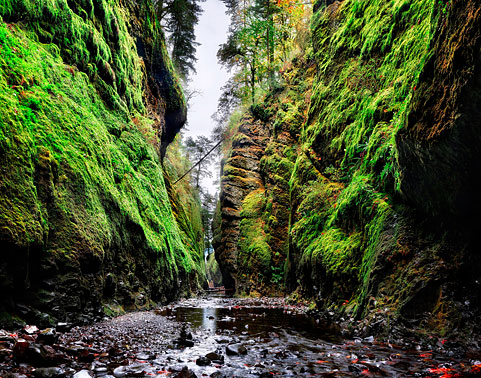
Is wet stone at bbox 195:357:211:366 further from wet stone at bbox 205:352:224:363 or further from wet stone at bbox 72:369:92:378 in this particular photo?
wet stone at bbox 72:369:92:378

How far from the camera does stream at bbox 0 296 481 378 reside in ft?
7.82

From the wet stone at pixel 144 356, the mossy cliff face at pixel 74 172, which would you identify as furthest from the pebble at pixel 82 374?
the mossy cliff face at pixel 74 172

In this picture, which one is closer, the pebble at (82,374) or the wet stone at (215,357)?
the pebble at (82,374)

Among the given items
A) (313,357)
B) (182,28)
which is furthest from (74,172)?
(182,28)

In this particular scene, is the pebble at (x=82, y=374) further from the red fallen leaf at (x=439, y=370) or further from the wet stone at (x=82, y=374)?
the red fallen leaf at (x=439, y=370)

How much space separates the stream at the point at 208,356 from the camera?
2.38 metres

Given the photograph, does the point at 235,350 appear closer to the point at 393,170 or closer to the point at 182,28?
the point at 393,170

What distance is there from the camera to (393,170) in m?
5.11

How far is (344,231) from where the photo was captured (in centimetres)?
705

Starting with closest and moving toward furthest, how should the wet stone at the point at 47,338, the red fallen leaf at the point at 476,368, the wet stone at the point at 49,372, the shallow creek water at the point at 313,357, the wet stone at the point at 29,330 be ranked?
the wet stone at the point at 49,372 < the red fallen leaf at the point at 476,368 < the shallow creek water at the point at 313,357 < the wet stone at the point at 47,338 < the wet stone at the point at 29,330

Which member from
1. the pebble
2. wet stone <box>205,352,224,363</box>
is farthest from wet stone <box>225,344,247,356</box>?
the pebble

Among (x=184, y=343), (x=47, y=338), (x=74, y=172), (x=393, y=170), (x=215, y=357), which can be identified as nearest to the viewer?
(x=47, y=338)

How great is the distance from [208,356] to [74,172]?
14.2 ft

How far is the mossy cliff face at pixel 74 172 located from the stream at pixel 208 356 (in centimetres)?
97
